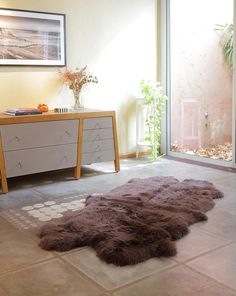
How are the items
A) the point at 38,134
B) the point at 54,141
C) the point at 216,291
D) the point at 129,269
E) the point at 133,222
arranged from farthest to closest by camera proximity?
the point at 54,141, the point at 38,134, the point at 133,222, the point at 129,269, the point at 216,291

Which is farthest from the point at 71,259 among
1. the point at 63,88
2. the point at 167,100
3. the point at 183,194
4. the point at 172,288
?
the point at 167,100

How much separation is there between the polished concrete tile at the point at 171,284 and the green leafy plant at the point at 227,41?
A: 3336 millimetres

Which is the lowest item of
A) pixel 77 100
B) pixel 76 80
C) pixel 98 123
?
pixel 98 123

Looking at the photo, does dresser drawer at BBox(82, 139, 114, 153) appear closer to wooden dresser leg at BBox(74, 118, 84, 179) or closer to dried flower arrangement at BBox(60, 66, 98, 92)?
wooden dresser leg at BBox(74, 118, 84, 179)

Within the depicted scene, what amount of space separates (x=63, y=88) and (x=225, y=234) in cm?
288

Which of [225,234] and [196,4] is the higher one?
[196,4]

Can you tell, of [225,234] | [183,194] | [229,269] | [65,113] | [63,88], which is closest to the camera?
[229,269]

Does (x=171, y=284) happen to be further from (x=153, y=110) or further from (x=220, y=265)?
(x=153, y=110)

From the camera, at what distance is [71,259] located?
254cm

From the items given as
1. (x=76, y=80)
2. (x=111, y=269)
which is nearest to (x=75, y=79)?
(x=76, y=80)

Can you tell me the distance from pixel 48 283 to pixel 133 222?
2.88ft

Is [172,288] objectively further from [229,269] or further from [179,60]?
[179,60]

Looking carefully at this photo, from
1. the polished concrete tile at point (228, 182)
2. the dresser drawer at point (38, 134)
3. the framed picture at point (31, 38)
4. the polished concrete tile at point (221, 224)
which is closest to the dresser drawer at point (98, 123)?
the dresser drawer at point (38, 134)

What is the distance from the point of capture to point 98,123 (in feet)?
15.3
